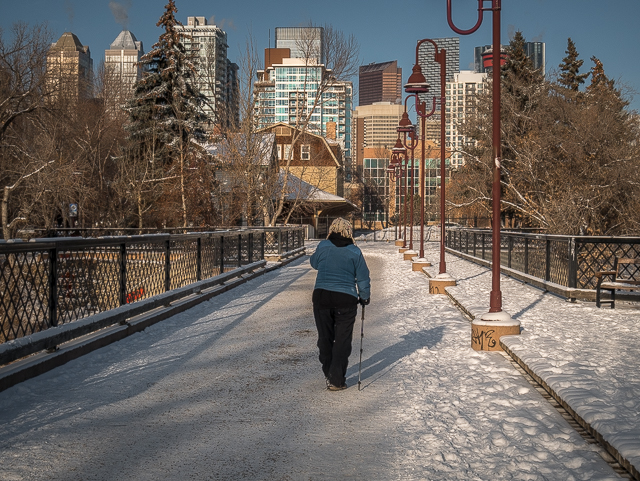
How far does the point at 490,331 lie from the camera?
9094 mm

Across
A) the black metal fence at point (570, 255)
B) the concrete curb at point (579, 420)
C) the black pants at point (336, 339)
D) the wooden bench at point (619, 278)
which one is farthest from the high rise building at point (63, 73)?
the concrete curb at point (579, 420)

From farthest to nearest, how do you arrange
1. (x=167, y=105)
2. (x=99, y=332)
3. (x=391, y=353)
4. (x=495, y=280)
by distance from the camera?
(x=167, y=105), (x=495, y=280), (x=99, y=332), (x=391, y=353)

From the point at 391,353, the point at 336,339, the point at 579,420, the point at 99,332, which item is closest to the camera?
the point at 579,420

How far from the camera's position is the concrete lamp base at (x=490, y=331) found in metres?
9.08

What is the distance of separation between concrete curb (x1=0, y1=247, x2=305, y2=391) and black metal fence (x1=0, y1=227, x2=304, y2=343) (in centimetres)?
24

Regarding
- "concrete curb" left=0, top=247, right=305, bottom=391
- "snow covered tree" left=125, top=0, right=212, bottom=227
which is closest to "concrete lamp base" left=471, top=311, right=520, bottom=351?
"concrete curb" left=0, top=247, right=305, bottom=391

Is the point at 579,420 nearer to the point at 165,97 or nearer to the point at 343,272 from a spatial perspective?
the point at 343,272

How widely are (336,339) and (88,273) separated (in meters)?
5.11

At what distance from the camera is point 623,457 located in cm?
441

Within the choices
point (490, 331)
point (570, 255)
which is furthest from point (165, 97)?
point (490, 331)

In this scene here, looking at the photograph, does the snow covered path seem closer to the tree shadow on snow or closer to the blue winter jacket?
the tree shadow on snow

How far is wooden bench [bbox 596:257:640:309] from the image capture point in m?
12.5

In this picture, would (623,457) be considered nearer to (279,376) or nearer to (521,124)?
(279,376)

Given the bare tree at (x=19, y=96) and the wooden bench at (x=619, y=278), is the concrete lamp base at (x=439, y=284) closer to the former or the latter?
the wooden bench at (x=619, y=278)
